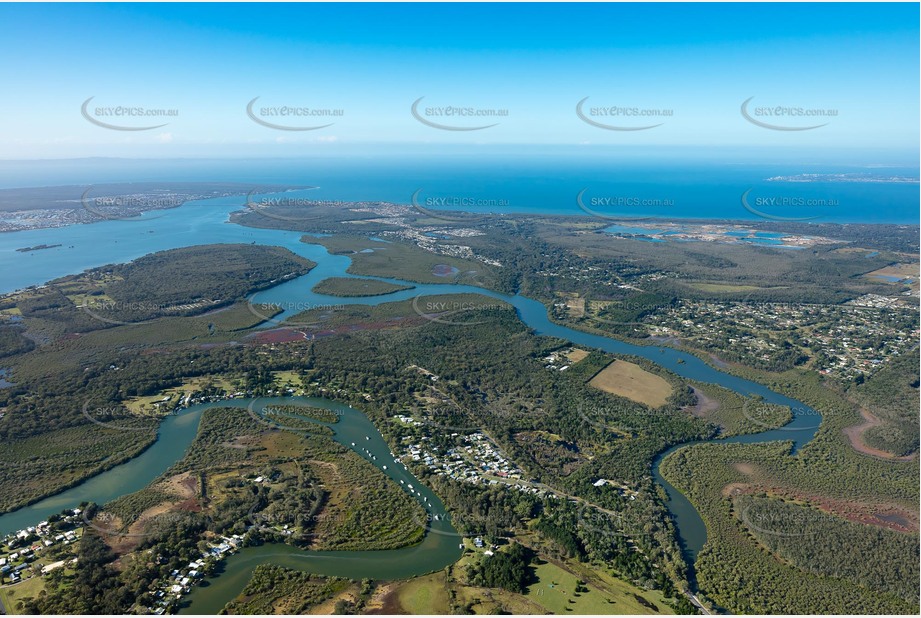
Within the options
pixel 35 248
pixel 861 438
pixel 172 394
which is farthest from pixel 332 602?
pixel 35 248

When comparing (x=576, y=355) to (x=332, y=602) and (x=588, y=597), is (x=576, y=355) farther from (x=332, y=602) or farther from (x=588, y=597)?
(x=332, y=602)

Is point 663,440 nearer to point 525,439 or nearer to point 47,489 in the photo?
point 525,439

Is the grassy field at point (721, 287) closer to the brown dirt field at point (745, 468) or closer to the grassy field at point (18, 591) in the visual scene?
the brown dirt field at point (745, 468)

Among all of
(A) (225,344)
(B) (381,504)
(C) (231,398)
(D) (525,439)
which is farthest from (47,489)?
(D) (525,439)

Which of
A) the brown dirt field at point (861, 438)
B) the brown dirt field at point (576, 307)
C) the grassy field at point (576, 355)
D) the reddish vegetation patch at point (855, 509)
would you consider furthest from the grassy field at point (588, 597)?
the brown dirt field at point (576, 307)

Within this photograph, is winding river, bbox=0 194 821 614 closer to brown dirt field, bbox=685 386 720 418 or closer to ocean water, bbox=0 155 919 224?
brown dirt field, bbox=685 386 720 418

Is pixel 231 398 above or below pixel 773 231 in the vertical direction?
below
